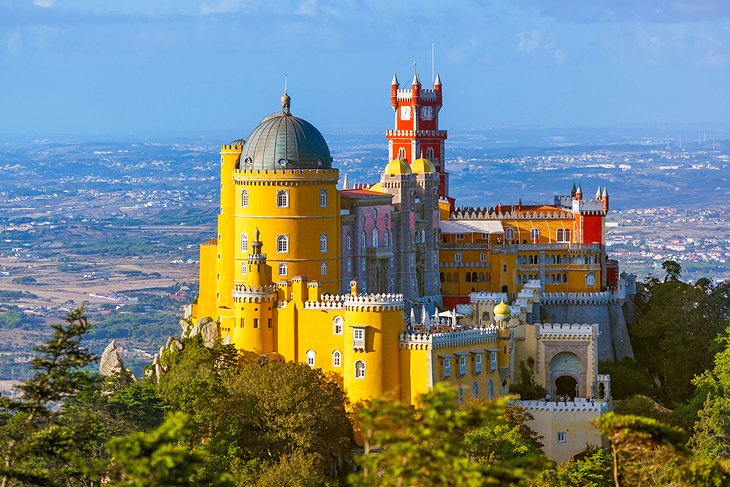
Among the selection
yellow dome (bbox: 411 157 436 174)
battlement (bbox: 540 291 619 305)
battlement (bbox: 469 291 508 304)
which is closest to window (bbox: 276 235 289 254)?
battlement (bbox: 469 291 508 304)

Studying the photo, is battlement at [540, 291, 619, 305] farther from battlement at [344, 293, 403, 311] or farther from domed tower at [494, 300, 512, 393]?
battlement at [344, 293, 403, 311]

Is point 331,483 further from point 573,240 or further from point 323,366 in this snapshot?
point 573,240

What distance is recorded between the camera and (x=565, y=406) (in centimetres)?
9000

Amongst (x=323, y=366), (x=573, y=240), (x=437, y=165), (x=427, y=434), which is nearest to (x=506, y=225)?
(x=573, y=240)

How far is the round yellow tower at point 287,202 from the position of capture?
9600 cm

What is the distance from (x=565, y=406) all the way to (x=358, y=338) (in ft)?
35.8

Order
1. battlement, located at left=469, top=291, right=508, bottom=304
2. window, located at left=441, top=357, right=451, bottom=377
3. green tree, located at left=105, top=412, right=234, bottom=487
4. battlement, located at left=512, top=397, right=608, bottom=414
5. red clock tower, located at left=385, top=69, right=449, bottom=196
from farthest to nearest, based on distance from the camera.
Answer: red clock tower, located at left=385, top=69, right=449, bottom=196 < battlement, located at left=469, top=291, right=508, bottom=304 < battlement, located at left=512, top=397, right=608, bottom=414 < window, located at left=441, top=357, right=451, bottom=377 < green tree, located at left=105, top=412, right=234, bottom=487

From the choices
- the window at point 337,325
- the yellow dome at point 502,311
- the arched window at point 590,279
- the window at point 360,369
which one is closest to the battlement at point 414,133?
the arched window at point 590,279

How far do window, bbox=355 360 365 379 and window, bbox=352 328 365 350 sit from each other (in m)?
0.73

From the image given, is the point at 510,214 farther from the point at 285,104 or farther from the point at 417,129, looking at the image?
the point at 285,104

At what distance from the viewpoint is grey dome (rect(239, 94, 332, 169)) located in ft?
315

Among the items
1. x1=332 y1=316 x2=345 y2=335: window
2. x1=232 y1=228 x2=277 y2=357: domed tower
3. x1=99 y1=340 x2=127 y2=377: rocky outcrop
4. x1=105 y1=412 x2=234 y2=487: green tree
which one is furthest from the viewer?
x1=99 y1=340 x2=127 y2=377: rocky outcrop

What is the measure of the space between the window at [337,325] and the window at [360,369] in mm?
2484

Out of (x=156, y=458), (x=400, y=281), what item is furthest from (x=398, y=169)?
(x=156, y=458)
